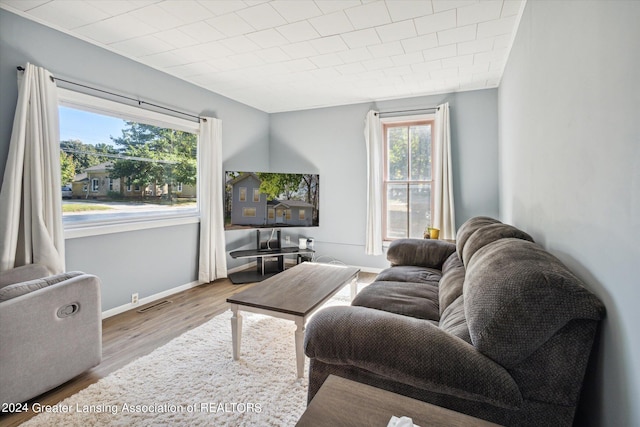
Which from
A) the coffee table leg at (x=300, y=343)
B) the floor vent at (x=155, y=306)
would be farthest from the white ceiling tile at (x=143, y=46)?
the coffee table leg at (x=300, y=343)

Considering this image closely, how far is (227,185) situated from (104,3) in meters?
2.21

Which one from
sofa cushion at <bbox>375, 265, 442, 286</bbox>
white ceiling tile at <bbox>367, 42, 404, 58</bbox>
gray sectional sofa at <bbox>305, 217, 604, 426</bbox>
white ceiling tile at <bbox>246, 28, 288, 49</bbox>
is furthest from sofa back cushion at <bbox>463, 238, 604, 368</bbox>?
white ceiling tile at <bbox>246, 28, 288, 49</bbox>

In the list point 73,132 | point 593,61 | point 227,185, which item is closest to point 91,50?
point 73,132

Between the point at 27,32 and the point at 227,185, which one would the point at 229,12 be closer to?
the point at 27,32

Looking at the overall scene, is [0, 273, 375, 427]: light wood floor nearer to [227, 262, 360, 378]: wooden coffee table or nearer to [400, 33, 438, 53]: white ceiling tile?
[227, 262, 360, 378]: wooden coffee table

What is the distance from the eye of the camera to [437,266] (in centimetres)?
290

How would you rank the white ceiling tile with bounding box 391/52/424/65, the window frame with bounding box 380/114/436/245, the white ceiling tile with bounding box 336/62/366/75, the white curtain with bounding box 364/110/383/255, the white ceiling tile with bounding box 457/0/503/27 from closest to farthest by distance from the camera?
the white ceiling tile with bounding box 457/0/503/27 < the white ceiling tile with bounding box 391/52/424/65 < the white ceiling tile with bounding box 336/62/366/75 < the window frame with bounding box 380/114/436/245 < the white curtain with bounding box 364/110/383/255

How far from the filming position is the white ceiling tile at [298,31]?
246 cm

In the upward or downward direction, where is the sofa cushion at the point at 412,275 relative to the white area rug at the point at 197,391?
upward

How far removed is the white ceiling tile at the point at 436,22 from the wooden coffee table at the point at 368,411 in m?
2.56

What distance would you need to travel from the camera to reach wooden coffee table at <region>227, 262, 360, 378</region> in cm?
195

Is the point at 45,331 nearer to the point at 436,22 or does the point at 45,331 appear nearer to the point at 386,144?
the point at 436,22

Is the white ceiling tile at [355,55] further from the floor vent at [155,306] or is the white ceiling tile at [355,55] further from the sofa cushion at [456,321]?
the floor vent at [155,306]

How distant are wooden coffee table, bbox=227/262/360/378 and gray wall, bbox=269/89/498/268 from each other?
6.44 ft
